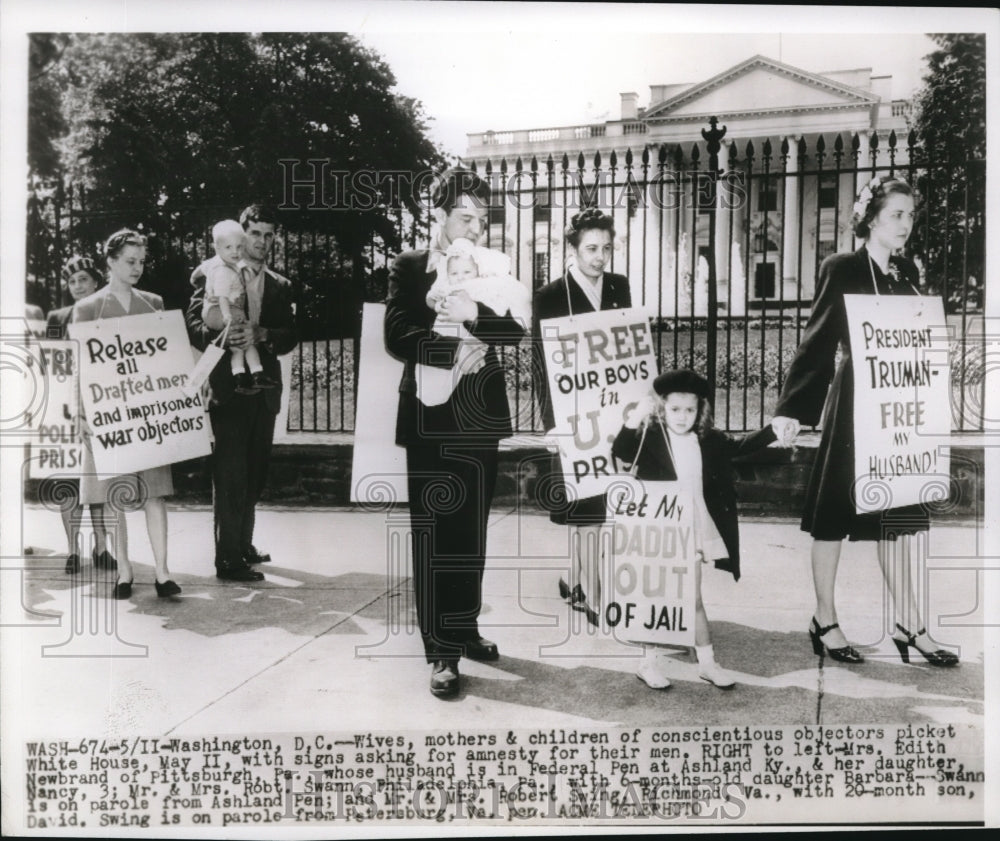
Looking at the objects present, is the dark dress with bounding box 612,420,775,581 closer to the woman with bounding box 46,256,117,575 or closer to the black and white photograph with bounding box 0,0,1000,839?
the black and white photograph with bounding box 0,0,1000,839

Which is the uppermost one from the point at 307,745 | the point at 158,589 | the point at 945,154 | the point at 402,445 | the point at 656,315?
the point at 945,154

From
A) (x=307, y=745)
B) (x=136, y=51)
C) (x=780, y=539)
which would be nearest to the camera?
(x=307, y=745)

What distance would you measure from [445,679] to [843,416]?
212 centimetres

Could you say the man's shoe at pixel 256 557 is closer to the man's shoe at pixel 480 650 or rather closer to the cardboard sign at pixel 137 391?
the cardboard sign at pixel 137 391

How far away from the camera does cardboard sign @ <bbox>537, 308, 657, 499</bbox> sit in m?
3.61

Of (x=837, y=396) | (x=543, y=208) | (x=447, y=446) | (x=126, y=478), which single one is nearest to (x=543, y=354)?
(x=447, y=446)

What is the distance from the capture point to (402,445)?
346 centimetres

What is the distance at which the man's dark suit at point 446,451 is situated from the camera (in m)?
3.39

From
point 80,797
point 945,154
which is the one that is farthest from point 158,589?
point 945,154

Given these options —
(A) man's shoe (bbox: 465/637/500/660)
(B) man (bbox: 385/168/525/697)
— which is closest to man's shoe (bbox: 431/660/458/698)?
(B) man (bbox: 385/168/525/697)

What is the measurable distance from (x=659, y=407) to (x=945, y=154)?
186 centimetres

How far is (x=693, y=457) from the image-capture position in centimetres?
347

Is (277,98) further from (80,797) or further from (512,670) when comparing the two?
(80,797)

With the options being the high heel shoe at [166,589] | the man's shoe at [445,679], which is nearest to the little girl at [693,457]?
the man's shoe at [445,679]
